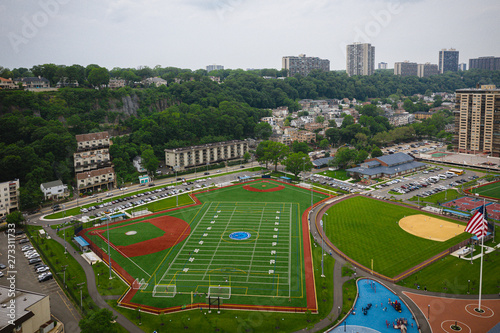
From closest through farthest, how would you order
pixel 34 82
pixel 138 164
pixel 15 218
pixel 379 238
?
1. pixel 379 238
2. pixel 15 218
3. pixel 138 164
4. pixel 34 82

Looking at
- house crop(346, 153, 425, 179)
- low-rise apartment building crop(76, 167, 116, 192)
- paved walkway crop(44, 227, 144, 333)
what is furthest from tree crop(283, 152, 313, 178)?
paved walkway crop(44, 227, 144, 333)

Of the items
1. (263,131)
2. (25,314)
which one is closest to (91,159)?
(25,314)

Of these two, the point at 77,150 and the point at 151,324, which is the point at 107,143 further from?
the point at 151,324

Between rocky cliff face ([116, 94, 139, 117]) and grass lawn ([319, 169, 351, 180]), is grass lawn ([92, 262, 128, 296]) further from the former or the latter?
rocky cliff face ([116, 94, 139, 117])

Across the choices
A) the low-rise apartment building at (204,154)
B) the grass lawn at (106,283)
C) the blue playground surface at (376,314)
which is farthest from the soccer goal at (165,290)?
the low-rise apartment building at (204,154)

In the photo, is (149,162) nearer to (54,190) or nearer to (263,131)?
(54,190)
